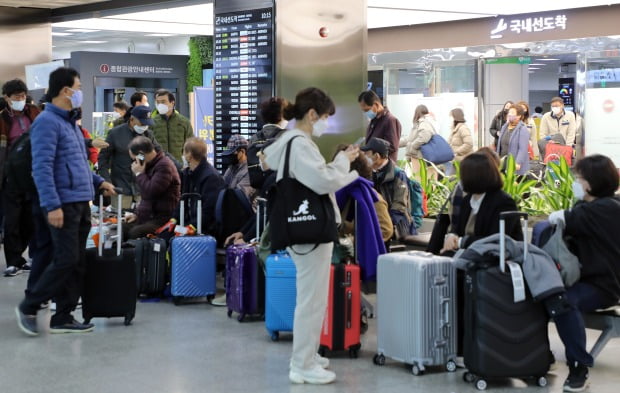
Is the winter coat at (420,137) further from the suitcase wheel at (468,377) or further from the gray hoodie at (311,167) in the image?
the gray hoodie at (311,167)

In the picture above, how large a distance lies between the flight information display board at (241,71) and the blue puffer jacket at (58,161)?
3.12m

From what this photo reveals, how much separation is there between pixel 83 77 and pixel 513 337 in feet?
57.3

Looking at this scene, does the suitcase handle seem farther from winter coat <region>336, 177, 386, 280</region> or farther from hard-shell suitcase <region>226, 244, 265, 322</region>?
hard-shell suitcase <region>226, 244, 265, 322</region>

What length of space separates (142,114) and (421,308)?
499 cm

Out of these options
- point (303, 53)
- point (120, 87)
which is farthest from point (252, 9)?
point (120, 87)

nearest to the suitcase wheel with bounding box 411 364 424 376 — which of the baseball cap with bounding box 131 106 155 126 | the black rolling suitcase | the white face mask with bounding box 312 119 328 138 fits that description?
the black rolling suitcase

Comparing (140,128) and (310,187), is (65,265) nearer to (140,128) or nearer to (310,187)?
(310,187)

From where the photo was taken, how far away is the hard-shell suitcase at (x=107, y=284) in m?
6.98

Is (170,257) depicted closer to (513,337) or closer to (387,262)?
(387,262)

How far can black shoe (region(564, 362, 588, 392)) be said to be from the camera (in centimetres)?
522

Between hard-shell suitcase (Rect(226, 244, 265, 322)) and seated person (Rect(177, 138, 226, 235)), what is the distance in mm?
1108

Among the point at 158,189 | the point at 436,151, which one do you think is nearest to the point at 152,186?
the point at 158,189

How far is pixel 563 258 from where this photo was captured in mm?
5328

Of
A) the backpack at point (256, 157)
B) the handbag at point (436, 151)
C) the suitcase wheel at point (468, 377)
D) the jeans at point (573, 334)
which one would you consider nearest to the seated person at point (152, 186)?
the backpack at point (256, 157)
